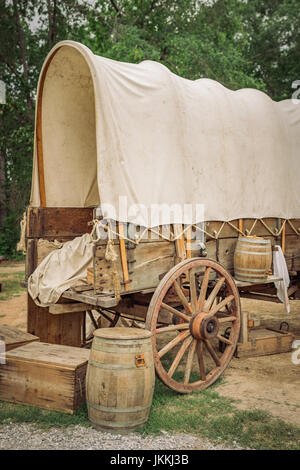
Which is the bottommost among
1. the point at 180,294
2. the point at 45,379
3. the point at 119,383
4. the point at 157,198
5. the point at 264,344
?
the point at 264,344

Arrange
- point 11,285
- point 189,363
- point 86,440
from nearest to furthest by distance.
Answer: point 86,440
point 189,363
point 11,285

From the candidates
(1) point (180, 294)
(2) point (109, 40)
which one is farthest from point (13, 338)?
(2) point (109, 40)

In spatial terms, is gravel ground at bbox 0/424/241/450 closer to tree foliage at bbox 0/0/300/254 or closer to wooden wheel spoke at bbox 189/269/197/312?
wooden wheel spoke at bbox 189/269/197/312

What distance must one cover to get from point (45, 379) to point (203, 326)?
1468 mm

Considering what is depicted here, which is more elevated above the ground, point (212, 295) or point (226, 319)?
point (212, 295)

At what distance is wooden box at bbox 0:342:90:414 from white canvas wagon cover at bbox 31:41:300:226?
1.34 meters

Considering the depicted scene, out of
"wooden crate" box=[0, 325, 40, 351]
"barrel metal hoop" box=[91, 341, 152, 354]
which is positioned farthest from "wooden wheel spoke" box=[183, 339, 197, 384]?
"wooden crate" box=[0, 325, 40, 351]

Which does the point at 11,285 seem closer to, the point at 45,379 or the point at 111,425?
the point at 45,379

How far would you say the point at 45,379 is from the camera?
391 centimetres

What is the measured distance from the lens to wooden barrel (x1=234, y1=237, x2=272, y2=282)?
490 cm

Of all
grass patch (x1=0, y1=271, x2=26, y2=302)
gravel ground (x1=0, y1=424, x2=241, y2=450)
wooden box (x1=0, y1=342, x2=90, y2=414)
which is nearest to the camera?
gravel ground (x1=0, y1=424, x2=241, y2=450)

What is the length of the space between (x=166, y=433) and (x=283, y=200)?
3.19 meters

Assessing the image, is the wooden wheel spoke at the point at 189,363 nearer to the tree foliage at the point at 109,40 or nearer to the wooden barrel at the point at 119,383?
the wooden barrel at the point at 119,383

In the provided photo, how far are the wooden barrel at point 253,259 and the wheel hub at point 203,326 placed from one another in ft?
2.50
